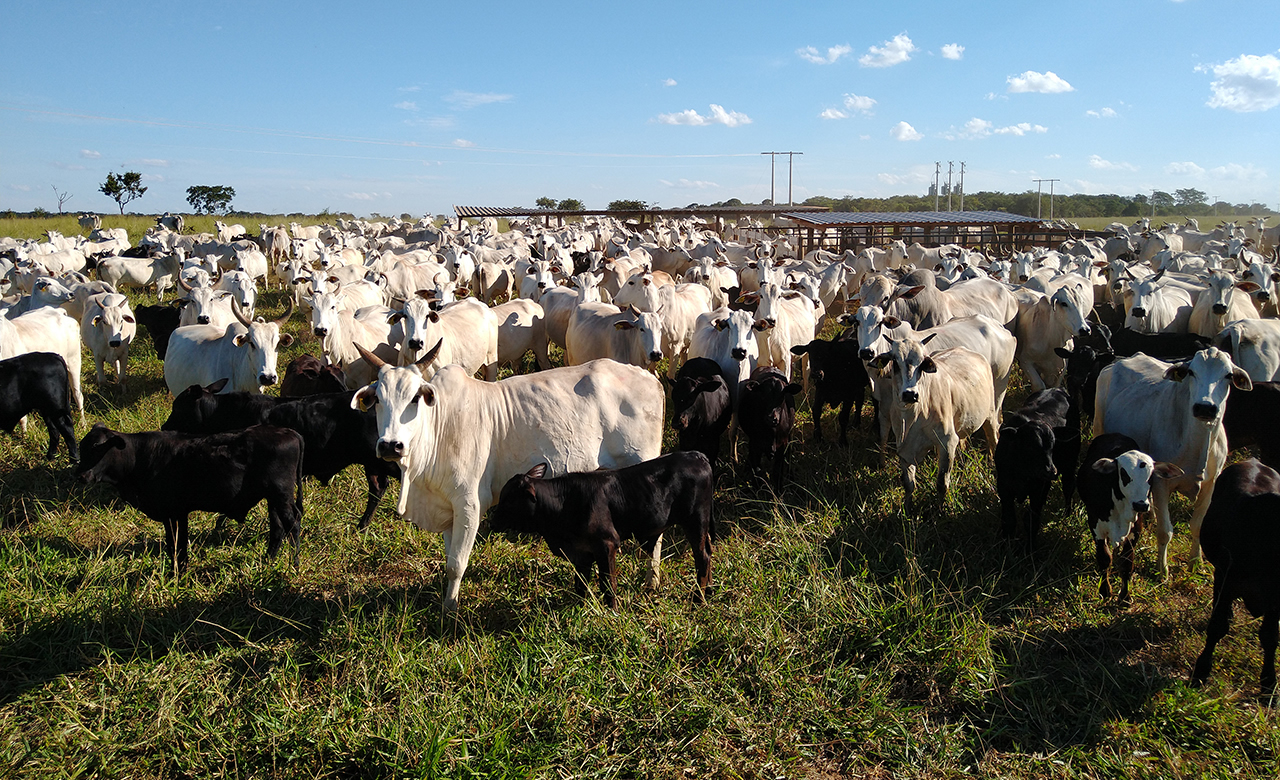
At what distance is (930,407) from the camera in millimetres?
7094

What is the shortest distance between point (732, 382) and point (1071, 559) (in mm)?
3700

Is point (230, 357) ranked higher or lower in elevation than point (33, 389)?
higher

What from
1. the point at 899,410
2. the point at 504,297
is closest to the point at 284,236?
the point at 504,297

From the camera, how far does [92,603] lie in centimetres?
536

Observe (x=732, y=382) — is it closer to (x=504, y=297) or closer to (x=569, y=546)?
(x=569, y=546)

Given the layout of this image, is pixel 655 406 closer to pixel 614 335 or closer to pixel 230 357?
pixel 614 335

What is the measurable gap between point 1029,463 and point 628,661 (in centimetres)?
336

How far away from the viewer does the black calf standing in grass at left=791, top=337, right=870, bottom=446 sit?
29.5 feet

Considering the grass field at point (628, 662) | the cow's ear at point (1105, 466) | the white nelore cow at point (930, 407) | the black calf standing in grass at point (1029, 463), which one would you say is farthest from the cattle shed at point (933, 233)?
the grass field at point (628, 662)

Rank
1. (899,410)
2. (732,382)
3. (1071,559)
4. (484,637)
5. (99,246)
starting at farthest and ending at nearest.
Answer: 1. (99,246)
2. (732,382)
3. (899,410)
4. (1071,559)
5. (484,637)

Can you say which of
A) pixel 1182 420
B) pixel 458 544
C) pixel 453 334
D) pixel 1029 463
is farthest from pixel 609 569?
pixel 453 334

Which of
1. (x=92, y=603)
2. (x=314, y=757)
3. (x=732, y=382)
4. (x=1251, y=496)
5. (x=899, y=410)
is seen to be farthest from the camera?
(x=732, y=382)

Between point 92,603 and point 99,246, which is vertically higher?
point 99,246

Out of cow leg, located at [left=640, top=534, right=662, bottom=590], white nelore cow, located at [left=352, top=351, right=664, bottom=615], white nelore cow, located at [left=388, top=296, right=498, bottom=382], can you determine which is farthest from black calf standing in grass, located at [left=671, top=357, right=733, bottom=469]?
white nelore cow, located at [left=388, top=296, right=498, bottom=382]
